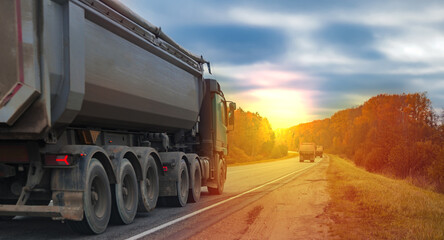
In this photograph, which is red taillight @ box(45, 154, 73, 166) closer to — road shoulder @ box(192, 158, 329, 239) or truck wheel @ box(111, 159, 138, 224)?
truck wheel @ box(111, 159, 138, 224)

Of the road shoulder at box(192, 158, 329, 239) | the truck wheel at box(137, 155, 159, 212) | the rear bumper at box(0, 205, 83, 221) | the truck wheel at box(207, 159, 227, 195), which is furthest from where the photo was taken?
the truck wheel at box(207, 159, 227, 195)

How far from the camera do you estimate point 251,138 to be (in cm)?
9288

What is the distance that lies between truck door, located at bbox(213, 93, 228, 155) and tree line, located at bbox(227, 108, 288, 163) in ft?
216

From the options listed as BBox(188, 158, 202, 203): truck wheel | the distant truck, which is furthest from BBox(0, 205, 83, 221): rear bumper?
the distant truck

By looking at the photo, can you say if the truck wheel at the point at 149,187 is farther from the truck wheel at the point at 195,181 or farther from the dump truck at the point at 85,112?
the truck wheel at the point at 195,181

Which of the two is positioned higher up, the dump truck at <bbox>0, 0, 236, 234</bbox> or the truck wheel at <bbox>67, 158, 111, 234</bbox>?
the dump truck at <bbox>0, 0, 236, 234</bbox>

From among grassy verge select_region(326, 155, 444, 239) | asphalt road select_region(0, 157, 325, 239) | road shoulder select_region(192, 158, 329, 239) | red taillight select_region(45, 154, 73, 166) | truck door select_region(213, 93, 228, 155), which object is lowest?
grassy verge select_region(326, 155, 444, 239)

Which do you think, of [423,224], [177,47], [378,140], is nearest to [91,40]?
[177,47]

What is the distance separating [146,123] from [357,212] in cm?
514

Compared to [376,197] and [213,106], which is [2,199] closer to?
[213,106]

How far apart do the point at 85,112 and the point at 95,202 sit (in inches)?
56.6

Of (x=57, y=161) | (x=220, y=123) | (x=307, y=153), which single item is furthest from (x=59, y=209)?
(x=307, y=153)

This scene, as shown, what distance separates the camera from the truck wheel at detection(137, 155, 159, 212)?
28.8 ft

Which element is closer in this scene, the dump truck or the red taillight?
the dump truck
